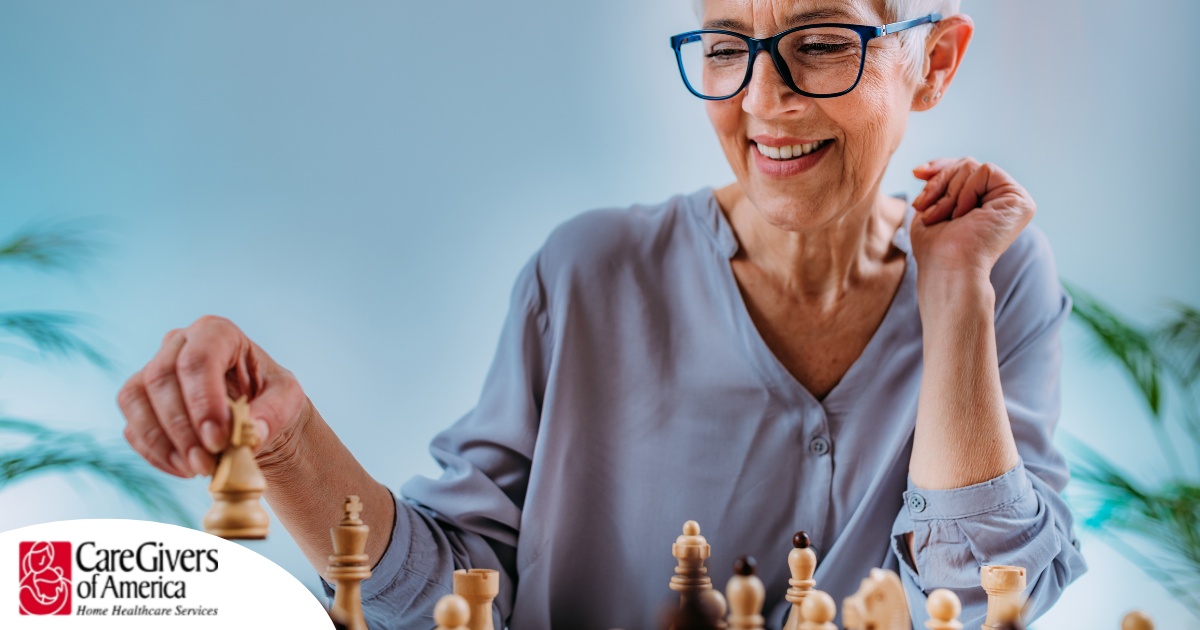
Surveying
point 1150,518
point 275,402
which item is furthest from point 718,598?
point 1150,518

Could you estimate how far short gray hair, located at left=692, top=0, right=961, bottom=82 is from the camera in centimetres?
141

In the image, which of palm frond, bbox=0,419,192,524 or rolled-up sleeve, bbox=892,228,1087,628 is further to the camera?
palm frond, bbox=0,419,192,524

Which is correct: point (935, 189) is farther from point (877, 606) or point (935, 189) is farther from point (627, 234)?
point (877, 606)

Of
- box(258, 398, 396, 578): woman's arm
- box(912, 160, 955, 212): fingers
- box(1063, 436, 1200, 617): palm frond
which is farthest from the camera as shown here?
box(1063, 436, 1200, 617): palm frond

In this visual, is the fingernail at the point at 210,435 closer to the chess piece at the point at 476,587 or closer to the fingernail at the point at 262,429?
the fingernail at the point at 262,429

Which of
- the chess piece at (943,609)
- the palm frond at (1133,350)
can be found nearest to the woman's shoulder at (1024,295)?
the chess piece at (943,609)

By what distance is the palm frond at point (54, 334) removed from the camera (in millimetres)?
2662

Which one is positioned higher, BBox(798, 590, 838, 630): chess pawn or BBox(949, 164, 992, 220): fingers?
BBox(949, 164, 992, 220): fingers

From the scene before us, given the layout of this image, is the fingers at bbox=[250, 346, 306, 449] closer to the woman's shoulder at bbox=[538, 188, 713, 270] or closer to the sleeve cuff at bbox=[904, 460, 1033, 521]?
the woman's shoulder at bbox=[538, 188, 713, 270]

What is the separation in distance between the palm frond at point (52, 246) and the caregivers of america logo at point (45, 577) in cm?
196

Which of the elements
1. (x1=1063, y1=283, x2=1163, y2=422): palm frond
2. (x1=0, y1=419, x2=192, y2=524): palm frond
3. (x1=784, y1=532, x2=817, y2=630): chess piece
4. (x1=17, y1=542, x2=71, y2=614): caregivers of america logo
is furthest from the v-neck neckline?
(x1=0, y1=419, x2=192, y2=524): palm frond

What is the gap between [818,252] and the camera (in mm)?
1614

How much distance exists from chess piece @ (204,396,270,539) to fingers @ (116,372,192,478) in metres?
0.05

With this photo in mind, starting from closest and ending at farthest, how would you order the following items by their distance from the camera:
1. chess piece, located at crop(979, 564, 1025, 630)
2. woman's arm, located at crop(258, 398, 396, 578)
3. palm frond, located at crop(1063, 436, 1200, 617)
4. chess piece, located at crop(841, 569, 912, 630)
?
1. chess piece, located at crop(841, 569, 912, 630)
2. chess piece, located at crop(979, 564, 1025, 630)
3. woman's arm, located at crop(258, 398, 396, 578)
4. palm frond, located at crop(1063, 436, 1200, 617)
